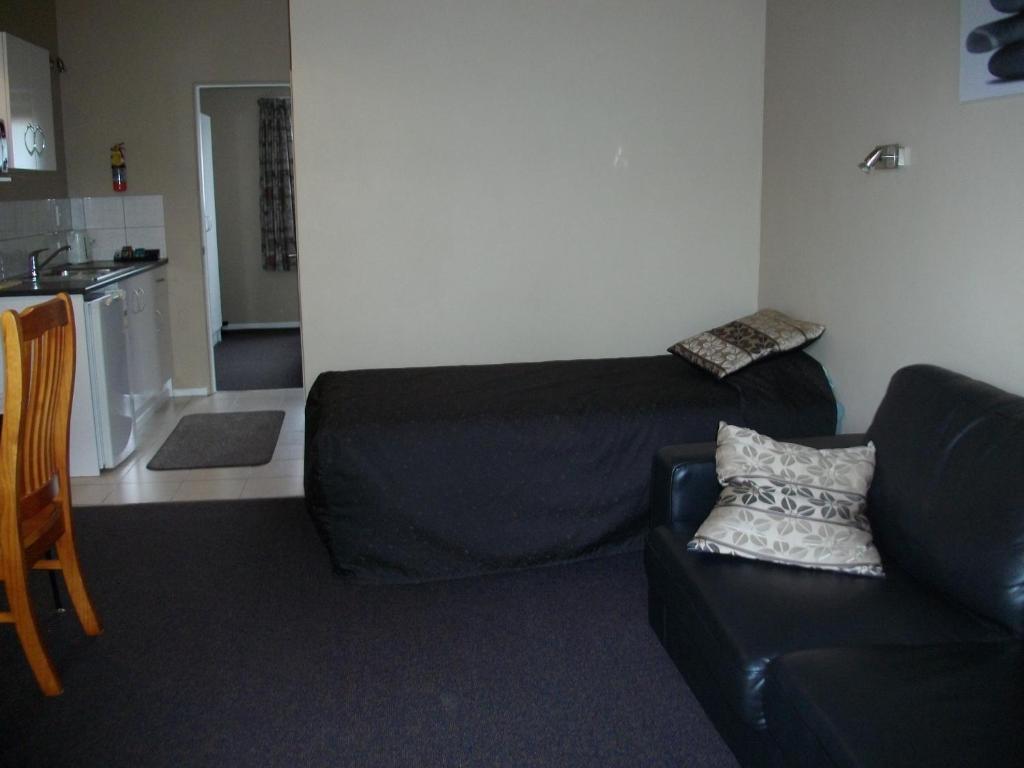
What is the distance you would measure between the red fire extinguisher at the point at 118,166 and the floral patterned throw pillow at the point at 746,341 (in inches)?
152

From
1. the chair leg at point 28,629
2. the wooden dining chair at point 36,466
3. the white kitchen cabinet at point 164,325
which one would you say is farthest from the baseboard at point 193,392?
the chair leg at point 28,629

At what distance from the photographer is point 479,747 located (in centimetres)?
232

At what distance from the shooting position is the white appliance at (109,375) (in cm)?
445

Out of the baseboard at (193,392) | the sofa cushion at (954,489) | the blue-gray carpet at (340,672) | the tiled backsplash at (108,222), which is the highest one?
the tiled backsplash at (108,222)

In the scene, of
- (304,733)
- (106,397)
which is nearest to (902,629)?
(304,733)

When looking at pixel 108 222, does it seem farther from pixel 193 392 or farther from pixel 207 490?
pixel 207 490

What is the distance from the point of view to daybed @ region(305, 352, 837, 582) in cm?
321

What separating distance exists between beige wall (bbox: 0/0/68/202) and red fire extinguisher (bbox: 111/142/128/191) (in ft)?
1.01

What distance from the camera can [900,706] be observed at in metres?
1.76

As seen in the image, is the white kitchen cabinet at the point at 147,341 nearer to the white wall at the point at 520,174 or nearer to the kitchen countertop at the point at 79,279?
the kitchen countertop at the point at 79,279

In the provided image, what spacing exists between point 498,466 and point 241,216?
650 cm

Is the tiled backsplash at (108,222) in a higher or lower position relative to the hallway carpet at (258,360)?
higher

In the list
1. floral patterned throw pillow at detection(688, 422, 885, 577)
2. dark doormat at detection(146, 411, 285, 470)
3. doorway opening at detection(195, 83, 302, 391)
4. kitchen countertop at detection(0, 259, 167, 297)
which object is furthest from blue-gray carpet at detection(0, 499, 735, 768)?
doorway opening at detection(195, 83, 302, 391)

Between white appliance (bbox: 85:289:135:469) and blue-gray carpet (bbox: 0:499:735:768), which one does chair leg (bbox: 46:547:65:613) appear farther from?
white appliance (bbox: 85:289:135:469)
